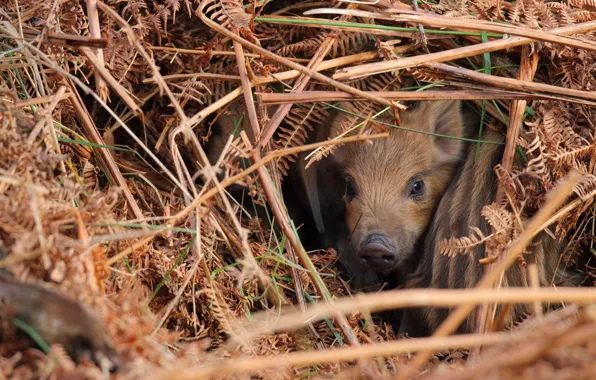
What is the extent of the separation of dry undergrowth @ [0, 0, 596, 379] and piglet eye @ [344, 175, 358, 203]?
0.37 meters

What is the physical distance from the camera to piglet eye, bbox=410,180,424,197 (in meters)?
3.77

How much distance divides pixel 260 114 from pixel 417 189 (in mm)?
1112

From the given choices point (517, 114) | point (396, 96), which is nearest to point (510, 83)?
point (517, 114)

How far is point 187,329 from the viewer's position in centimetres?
294

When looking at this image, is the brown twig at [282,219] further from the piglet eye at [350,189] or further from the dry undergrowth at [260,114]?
the piglet eye at [350,189]

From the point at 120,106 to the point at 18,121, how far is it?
1.26 meters

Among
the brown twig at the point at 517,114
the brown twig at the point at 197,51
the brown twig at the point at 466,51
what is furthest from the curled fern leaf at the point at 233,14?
the brown twig at the point at 517,114

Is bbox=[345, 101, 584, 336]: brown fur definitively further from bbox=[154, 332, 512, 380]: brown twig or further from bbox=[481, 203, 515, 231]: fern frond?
bbox=[154, 332, 512, 380]: brown twig

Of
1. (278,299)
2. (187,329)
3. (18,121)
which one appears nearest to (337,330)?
(278,299)

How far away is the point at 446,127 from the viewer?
146 inches

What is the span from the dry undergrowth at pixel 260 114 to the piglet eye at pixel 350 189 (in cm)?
37

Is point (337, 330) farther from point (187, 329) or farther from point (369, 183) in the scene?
point (369, 183)

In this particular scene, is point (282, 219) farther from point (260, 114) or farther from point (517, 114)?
point (517, 114)

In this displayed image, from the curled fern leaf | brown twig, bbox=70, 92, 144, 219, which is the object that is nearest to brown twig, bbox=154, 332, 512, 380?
brown twig, bbox=70, 92, 144, 219
